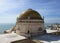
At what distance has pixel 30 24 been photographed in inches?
728

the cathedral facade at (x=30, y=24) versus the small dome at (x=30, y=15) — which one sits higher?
the small dome at (x=30, y=15)

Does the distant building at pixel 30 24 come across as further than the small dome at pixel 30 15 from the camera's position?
No

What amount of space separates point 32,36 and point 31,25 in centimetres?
156

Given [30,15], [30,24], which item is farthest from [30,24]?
[30,15]

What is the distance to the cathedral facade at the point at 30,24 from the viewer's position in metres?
18.5

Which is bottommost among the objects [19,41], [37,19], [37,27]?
[19,41]

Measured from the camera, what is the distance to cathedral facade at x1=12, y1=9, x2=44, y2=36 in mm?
A: 18516

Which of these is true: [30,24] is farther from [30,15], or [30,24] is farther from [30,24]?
[30,15]

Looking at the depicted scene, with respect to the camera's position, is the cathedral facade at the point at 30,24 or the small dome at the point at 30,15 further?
the small dome at the point at 30,15

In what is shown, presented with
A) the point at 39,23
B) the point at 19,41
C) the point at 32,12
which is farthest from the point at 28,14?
the point at 19,41

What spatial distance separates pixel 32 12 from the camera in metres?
19.4

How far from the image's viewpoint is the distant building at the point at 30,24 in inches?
729

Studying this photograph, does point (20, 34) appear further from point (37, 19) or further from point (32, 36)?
point (37, 19)

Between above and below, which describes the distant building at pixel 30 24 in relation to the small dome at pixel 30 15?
below
